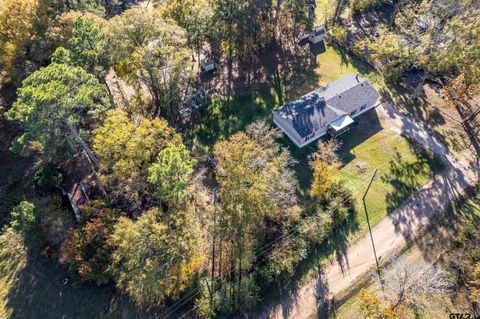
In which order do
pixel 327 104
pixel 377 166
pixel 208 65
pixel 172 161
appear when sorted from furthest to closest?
1. pixel 208 65
2. pixel 327 104
3. pixel 377 166
4. pixel 172 161

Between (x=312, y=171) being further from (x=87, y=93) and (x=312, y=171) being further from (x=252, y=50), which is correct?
(x=87, y=93)

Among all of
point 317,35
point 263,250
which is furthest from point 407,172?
point 317,35

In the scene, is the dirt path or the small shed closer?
the dirt path

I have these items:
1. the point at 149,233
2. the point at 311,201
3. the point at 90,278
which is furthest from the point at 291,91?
the point at 90,278

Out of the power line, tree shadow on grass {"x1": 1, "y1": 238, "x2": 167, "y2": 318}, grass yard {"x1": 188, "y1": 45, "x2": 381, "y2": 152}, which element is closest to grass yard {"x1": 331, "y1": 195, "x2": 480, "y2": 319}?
the power line

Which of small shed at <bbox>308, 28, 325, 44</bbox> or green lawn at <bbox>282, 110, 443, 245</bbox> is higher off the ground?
small shed at <bbox>308, 28, 325, 44</bbox>

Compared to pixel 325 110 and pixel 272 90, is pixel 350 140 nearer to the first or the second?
pixel 325 110

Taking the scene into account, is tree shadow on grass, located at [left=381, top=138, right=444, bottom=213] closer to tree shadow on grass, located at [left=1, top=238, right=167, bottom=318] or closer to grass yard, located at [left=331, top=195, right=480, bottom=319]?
grass yard, located at [left=331, top=195, right=480, bottom=319]
